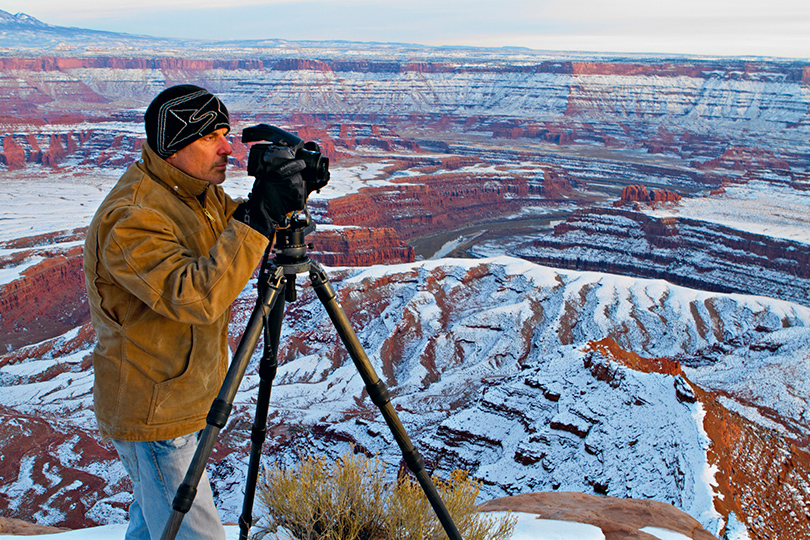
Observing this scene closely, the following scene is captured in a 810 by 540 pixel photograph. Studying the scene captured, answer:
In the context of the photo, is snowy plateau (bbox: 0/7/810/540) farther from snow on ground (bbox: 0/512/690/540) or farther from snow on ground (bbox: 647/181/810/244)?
snow on ground (bbox: 647/181/810/244)

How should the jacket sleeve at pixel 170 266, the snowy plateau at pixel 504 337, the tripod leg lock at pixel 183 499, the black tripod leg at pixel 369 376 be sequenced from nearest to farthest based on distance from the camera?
the jacket sleeve at pixel 170 266 → the tripod leg lock at pixel 183 499 → the black tripod leg at pixel 369 376 → the snowy plateau at pixel 504 337

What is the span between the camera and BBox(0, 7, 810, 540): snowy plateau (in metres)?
14.1

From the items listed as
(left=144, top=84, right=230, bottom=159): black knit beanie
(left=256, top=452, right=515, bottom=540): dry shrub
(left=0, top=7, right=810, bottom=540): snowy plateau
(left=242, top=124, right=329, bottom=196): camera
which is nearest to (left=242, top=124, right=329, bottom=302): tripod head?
(left=242, top=124, right=329, bottom=196): camera

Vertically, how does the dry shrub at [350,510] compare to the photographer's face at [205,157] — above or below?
below

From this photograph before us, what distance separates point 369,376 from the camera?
3334mm

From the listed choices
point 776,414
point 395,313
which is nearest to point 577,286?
point 395,313

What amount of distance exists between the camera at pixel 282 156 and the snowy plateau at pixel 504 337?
3.95 m

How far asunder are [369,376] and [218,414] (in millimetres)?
913

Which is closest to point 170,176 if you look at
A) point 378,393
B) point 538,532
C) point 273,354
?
point 273,354

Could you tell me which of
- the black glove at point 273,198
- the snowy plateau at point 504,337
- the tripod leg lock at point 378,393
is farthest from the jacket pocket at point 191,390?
the snowy plateau at point 504,337

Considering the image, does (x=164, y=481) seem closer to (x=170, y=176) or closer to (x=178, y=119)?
(x=170, y=176)

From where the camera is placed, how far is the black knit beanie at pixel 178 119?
2.96 metres

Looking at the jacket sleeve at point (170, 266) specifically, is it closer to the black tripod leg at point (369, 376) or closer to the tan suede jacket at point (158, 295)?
the tan suede jacket at point (158, 295)

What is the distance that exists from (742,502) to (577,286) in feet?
103
